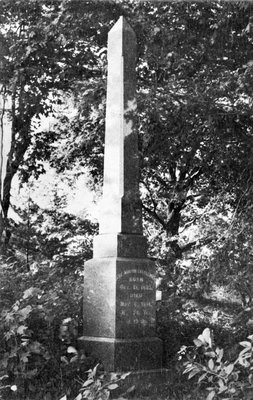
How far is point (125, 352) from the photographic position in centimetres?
694

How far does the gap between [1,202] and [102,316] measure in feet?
27.6

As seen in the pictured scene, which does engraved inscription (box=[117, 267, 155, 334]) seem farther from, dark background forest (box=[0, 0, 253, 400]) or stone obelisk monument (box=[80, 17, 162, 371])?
dark background forest (box=[0, 0, 253, 400])

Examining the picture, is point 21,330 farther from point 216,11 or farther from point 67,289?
point 216,11

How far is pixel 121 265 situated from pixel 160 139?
247 inches

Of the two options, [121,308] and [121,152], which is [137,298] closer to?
[121,308]

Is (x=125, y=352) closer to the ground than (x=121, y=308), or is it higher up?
closer to the ground

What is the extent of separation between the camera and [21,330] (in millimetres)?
5664

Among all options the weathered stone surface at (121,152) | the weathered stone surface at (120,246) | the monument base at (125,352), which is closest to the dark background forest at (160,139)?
the monument base at (125,352)

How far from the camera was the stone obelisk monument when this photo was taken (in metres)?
7.05

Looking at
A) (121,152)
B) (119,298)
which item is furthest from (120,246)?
(121,152)

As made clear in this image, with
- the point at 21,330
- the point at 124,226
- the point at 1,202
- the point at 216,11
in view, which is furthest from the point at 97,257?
the point at 1,202

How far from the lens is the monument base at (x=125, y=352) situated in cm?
687

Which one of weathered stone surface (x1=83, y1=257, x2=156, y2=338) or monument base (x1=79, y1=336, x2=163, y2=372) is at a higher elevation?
weathered stone surface (x1=83, y1=257, x2=156, y2=338)

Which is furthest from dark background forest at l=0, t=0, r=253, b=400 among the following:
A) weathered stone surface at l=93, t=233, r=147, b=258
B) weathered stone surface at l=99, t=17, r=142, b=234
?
weathered stone surface at l=99, t=17, r=142, b=234
